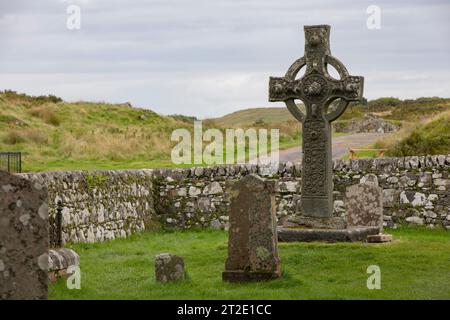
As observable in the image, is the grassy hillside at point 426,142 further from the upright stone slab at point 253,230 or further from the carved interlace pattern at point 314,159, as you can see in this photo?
the upright stone slab at point 253,230

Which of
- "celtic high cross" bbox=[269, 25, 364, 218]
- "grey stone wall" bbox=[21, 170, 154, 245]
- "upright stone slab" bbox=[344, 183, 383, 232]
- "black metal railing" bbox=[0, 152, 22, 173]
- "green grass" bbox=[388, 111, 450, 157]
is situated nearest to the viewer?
"celtic high cross" bbox=[269, 25, 364, 218]

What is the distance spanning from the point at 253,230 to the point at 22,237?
4.73 m

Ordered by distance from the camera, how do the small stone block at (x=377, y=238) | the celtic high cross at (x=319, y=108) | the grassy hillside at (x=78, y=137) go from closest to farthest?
the small stone block at (x=377, y=238) → the celtic high cross at (x=319, y=108) → the grassy hillside at (x=78, y=137)

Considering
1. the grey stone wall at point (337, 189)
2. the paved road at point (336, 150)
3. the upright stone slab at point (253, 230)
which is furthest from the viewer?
the paved road at point (336, 150)

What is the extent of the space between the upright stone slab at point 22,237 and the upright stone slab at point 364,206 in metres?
10.9

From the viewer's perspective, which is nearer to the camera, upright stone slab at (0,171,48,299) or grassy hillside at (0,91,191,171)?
upright stone slab at (0,171,48,299)

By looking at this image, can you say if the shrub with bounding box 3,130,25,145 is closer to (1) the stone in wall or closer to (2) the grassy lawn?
(2) the grassy lawn

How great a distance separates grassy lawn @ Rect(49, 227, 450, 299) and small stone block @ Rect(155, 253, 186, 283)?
0.17 meters

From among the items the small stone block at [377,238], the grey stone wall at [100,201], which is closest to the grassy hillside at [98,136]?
the grey stone wall at [100,201]

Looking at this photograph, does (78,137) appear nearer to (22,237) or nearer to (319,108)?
(319,108)

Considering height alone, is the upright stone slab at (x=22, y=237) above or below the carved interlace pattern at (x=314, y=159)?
below

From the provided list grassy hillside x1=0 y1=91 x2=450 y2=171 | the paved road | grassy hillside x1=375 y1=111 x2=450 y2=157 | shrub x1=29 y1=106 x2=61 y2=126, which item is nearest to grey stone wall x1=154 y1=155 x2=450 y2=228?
grassy hillside x1=0 y1=91 x2=450 y2=171

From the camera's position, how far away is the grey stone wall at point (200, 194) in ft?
65.0

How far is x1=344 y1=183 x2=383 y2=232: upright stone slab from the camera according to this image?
19328 mm
